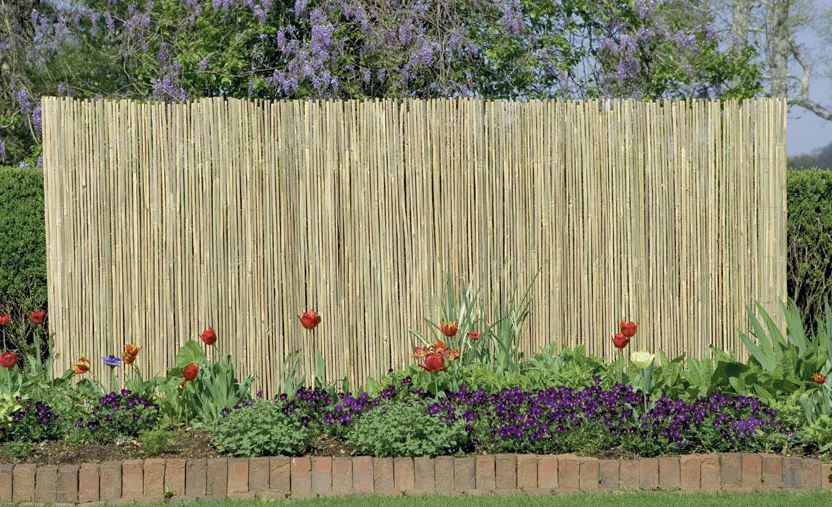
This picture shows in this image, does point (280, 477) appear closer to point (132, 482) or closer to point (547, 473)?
point (132, 482)

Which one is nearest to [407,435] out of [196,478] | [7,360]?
[196,478]

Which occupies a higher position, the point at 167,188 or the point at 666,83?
the point at 666,83

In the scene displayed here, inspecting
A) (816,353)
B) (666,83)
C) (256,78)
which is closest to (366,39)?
(256,78)

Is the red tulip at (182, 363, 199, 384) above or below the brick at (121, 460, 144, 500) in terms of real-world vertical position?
above

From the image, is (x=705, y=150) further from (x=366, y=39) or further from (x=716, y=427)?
(x=366, y=39)

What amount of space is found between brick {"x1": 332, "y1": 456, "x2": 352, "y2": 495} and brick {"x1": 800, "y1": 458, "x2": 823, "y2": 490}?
2019 mm

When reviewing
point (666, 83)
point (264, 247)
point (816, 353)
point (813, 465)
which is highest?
point (666, 83)

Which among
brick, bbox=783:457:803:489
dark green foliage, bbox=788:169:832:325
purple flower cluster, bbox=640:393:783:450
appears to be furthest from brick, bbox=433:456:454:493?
dark green foliage, bbox=788:169:832:325

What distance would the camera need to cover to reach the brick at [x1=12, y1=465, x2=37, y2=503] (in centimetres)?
503

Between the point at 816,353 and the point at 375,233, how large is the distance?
8.26ft

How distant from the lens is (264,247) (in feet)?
21.7

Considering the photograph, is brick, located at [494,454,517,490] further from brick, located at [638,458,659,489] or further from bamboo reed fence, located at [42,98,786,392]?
bamboo reed fence, located at [42,98,786,392]

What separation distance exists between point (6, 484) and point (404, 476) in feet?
5.82

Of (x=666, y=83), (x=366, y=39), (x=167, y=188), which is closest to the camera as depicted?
(x=167, y=188)
